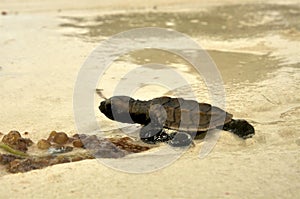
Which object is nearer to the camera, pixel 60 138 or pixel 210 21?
pixel 60 138

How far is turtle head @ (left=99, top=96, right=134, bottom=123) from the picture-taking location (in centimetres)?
377

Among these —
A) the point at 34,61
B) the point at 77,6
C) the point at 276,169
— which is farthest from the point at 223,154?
the point at 77,6

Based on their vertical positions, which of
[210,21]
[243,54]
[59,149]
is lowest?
[59,149]

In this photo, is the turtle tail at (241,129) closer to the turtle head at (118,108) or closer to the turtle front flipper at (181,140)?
the turtle front flipper at (181,140)

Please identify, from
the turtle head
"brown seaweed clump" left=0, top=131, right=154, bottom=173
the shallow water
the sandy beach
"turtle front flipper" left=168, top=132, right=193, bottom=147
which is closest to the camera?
the sandy beach

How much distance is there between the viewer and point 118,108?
12.4 ft

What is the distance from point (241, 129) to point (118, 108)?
94 cm

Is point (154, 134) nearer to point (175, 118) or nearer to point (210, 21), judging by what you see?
point (175, 118)

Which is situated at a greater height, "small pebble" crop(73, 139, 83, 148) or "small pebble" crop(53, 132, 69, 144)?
"small pebble" crop(53, 132, 69, 144)

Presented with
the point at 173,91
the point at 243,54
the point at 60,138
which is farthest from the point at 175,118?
the point at 243,54

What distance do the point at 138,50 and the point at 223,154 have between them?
13.2 feet

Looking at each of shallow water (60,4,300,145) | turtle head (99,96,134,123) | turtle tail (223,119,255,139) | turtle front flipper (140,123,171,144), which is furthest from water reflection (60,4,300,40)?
turtle front flipper (140,123,171,144)

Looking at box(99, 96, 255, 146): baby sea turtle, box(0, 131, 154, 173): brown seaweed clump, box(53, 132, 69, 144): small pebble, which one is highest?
box(99, 96, 255, 146): baby sea turtle

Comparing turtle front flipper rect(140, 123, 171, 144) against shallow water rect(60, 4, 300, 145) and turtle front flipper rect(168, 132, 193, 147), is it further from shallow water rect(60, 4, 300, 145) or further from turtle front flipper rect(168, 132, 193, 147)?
shallow water rect(60, 4, 300, 145)
